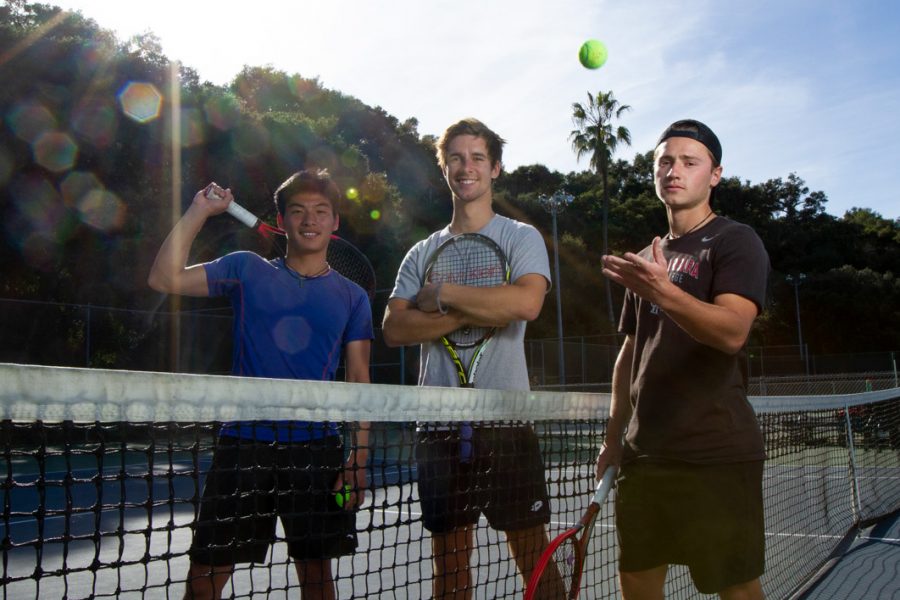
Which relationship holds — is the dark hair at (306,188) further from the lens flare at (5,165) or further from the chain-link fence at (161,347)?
the lens flare at (5,165)

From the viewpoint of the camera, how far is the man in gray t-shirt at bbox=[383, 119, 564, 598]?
106 inches

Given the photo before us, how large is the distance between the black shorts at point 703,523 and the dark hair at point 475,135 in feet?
3.86

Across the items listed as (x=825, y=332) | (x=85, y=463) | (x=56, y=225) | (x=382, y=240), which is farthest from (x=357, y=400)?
(x=825, y=332)

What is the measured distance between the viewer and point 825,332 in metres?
48.8

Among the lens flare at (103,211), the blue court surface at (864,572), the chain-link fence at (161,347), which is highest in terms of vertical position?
the lens flare at (103,211)

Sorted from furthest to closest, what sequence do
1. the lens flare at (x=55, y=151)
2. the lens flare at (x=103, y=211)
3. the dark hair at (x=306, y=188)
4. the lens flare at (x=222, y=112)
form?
the lens flare at (x=222, y=112) → the lens flare at (x=103, y=211) → the lens flare at (x=55, y=151) → the dark hair at (x=306, y=188)

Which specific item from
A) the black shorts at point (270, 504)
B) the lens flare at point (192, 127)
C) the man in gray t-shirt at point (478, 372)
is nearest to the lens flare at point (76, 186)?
the lens flare at point (192, 127)

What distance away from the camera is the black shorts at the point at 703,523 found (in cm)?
245

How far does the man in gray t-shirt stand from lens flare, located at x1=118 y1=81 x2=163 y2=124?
1896 centimetres

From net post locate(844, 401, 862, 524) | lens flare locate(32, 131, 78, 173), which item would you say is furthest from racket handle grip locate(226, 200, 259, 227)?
lens flare locate(32, 131, 78, 173)

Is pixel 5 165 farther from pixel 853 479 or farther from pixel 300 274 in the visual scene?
pixel 300 274

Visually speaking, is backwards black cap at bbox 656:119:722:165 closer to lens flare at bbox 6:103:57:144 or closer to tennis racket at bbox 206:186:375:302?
tennis racket at bbox 206:186:375:302

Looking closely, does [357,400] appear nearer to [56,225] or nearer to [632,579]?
[632,579]

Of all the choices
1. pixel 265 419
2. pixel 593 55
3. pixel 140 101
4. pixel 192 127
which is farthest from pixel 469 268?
pixel 192 127
